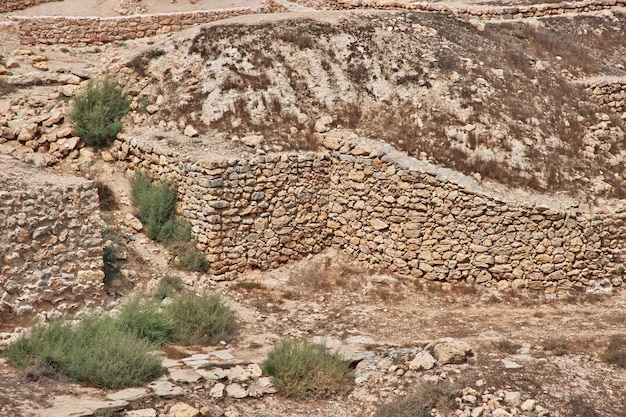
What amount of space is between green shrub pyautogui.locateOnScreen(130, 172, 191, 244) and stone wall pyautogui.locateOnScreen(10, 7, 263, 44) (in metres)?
6.67

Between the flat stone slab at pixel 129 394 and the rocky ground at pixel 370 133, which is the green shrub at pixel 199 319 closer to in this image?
the rocky ground at pixel 370 133

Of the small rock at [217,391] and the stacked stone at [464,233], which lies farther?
the stacked stone at [464,233]

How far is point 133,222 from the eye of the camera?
1504 centimetres

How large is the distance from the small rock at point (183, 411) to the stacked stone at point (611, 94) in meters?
11.4

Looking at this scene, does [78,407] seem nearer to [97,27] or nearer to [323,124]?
[323,124]

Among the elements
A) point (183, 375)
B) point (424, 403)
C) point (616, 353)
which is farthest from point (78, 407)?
point (616, 353)

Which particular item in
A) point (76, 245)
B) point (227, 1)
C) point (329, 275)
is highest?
point (227, 1)

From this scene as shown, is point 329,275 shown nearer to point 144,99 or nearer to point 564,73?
point 144,99

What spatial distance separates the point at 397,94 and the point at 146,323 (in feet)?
21.9

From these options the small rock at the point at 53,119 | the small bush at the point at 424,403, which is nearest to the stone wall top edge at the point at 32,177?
the small rock at the point at 53,119

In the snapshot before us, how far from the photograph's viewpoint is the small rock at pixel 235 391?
1093 centimetres

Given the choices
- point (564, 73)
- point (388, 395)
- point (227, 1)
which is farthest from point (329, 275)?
point (227, 1)

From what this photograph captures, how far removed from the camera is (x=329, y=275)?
15250 millimetres

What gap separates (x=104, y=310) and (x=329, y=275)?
155 inches
